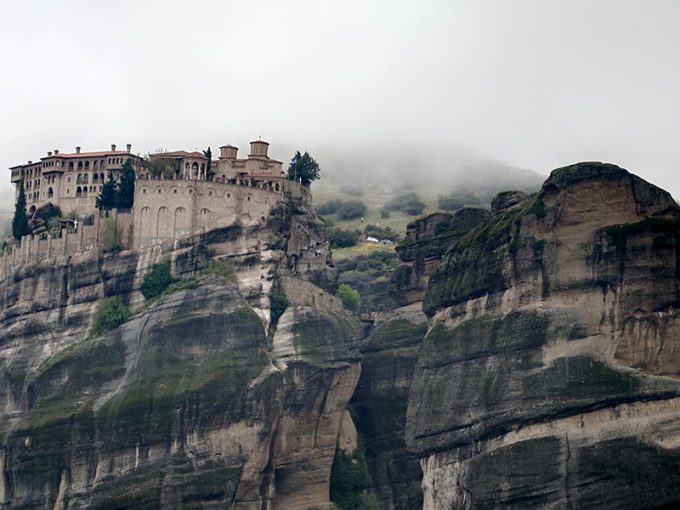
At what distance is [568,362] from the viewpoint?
394 ft

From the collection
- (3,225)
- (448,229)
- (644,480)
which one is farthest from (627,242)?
(3,225)

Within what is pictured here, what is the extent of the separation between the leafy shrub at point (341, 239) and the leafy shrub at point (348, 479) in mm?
50388

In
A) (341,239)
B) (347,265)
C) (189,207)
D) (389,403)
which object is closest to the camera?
(189,207)

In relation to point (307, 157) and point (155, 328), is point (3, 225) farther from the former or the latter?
point (155, 328)

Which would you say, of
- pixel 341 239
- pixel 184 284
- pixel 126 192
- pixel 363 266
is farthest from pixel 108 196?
pixel 341 239

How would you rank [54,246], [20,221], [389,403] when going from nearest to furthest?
[389,403] → [54,246] → [20,221]

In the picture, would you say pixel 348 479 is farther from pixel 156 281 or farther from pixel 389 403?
pixel 156 281

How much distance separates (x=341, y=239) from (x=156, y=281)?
50.5 metres

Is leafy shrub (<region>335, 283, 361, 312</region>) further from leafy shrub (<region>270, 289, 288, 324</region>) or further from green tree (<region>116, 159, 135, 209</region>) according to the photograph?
green tree (<region>116, 159, 135, 209</region>)

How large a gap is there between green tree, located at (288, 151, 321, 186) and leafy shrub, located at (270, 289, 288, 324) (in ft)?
51.8

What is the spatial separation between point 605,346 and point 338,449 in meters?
30.7

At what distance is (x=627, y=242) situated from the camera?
120 m

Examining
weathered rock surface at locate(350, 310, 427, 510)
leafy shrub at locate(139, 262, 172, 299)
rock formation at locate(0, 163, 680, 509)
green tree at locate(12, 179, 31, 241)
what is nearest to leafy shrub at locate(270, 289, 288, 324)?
rock formation at locate(0, 163, 680, 509)

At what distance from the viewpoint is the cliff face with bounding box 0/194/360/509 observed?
139 metres
